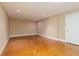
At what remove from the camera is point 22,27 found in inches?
387

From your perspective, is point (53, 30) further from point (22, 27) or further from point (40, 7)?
point (22, 27)

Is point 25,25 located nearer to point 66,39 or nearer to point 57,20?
point 57,20

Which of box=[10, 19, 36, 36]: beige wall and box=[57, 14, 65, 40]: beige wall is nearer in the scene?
box=[57, 14, 65, 40]: beige wall

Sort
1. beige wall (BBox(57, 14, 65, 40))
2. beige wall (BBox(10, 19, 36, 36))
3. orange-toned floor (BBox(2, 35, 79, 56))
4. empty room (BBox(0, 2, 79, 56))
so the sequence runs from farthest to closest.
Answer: beige wall (BBox(10, 19, 36, 36))
beige wall (BBox(57, 14, 65, 40))
empty room (BBox(0, 2, 79, 56))
orange-toned floor (BBox(2, 35, 79, 56))

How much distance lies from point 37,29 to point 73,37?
6419 millimetres

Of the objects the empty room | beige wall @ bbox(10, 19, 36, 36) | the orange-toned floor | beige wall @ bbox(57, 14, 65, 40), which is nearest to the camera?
the orange-toned floor

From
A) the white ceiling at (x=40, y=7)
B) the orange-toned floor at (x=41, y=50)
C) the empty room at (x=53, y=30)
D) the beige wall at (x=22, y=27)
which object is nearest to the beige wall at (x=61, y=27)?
the empty room at (x=53, y=30)

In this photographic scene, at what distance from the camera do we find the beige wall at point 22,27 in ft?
29.5

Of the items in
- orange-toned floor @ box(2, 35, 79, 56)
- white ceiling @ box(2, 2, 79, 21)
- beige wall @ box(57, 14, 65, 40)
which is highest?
white ceiling @ box(2, 2, 79, 21)

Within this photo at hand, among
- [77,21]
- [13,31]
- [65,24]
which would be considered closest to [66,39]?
[65,24]

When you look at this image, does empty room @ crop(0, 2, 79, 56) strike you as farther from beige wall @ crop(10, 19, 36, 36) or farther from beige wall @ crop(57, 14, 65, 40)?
beige wall @ crop(10, 19, 36, 36)

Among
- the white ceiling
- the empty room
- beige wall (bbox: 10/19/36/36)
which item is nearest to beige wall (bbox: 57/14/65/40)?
the empty room

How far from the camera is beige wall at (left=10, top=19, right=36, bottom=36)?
29.5 feet

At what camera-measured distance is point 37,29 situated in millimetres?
10750
